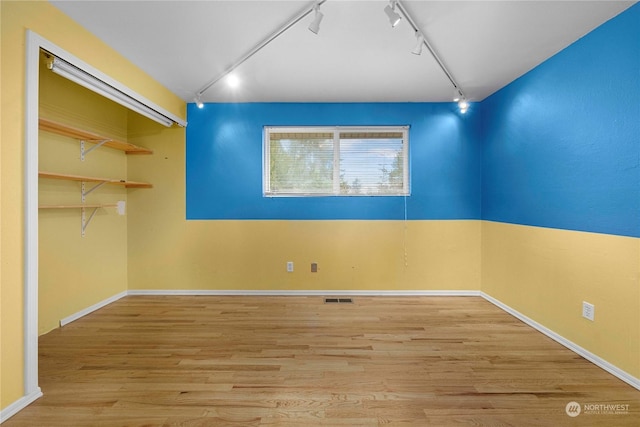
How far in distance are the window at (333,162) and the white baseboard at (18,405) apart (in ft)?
8.96

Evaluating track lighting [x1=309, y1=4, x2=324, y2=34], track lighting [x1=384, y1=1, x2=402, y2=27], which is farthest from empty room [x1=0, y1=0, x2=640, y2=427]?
track lighting [x1=384, y1=1, x2=402, y2=27]

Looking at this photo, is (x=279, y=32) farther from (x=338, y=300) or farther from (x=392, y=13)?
(x=338, y=300)

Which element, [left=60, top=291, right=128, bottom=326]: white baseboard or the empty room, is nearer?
the empty room

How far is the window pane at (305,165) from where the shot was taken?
3.88m

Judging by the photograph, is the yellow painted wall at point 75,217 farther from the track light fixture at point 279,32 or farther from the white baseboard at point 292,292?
the track light fixture at point 279,32

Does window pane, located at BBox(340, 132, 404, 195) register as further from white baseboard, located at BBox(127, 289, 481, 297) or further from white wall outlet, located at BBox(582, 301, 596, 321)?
white wall outlet, located at BBox(582, 301, 596, 321)

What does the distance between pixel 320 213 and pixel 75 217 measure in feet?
8.90

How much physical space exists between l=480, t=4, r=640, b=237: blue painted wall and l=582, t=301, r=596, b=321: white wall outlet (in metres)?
0.61

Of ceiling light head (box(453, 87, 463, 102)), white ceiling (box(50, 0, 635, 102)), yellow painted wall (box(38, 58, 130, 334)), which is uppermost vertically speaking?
white ceiling (box(50, 0, 635, 102))

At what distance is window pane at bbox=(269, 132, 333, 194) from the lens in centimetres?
388

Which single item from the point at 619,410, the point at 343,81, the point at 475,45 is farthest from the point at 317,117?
the point at 619,410

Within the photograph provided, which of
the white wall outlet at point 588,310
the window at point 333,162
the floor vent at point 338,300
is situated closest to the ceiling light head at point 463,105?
the window at point 333,162

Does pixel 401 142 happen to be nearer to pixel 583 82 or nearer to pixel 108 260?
pixel 583 82

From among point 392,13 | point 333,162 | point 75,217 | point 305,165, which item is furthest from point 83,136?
point 392,13
